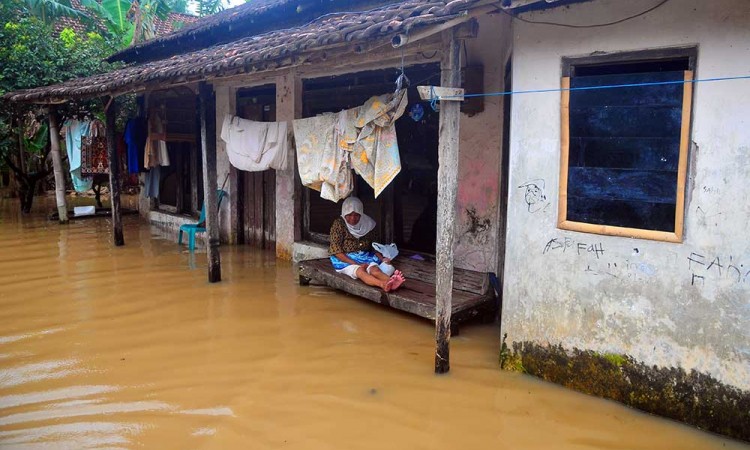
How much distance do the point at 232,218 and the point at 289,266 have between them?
242 centimetres

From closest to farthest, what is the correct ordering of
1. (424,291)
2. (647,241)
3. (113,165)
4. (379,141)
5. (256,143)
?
(647,241)
(379,141)
(424,291)
(256,143)
(113,165)

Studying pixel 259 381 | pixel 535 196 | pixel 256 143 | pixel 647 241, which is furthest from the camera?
pixel 256 143

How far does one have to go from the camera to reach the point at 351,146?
6.52 meters

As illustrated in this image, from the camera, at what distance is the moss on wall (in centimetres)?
385

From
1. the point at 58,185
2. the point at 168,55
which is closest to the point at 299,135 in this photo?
the point at 168,55

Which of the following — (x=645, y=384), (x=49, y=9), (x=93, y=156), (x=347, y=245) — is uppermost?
(x=49, y=9)

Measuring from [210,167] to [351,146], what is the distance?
2357 millimetres

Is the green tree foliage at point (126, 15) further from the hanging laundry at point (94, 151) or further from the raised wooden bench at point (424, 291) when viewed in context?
the raised wooden bench at point (424, 291)

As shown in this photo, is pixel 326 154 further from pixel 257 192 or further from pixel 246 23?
pixel 246 23

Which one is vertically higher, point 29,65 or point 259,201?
point 29,65

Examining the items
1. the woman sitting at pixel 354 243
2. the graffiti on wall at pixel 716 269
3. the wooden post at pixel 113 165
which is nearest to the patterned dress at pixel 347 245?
the woman sitting at pixel 354 243

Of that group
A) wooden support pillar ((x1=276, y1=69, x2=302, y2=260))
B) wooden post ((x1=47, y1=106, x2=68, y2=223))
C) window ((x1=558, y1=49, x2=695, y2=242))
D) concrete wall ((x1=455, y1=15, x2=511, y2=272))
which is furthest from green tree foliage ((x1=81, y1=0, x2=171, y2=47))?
window ((x1=558, y1=49, x2=695, y2=242))

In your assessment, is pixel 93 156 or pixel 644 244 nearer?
pixel 644 244

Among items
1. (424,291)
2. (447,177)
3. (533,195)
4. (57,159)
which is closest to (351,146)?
(424,291)
